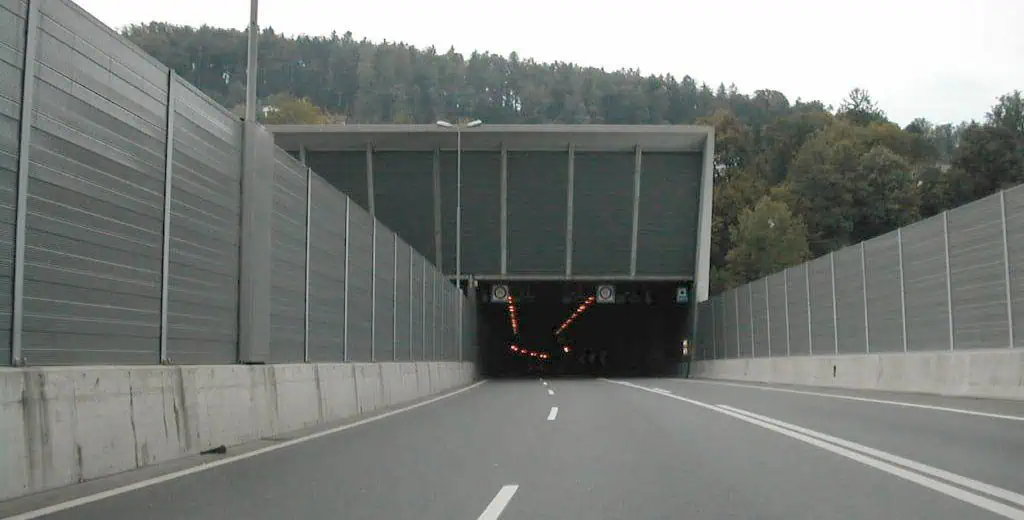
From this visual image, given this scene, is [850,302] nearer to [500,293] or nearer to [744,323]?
[744,323]

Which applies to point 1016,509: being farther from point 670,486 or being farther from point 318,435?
point 318,435

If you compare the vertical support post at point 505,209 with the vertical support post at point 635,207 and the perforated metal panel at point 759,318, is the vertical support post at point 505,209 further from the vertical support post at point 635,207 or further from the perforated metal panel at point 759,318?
the perforated metal panel at point 759,318

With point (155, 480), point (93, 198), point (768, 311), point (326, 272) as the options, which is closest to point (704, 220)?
point (768, 311)

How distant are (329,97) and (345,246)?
129m

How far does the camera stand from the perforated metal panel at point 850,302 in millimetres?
27448

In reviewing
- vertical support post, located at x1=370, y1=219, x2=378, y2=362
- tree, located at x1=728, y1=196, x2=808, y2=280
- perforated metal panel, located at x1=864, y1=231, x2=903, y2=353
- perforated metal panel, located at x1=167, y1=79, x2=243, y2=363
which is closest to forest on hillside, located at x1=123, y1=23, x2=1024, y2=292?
tree, located at x1=728, y1=196, x2=808, y2=280

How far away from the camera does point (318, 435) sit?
520 inches

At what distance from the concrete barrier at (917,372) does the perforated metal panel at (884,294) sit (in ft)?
2.13

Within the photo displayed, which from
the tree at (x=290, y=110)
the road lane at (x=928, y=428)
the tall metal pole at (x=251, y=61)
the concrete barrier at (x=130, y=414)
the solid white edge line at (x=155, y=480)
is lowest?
the solid white edge line at (x=155, y=480)

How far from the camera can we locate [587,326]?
85.7 m

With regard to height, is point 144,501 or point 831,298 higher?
point 831,298

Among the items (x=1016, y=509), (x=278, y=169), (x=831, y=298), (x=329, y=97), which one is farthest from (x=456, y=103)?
(x=1016, y=509)

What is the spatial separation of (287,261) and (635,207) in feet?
109

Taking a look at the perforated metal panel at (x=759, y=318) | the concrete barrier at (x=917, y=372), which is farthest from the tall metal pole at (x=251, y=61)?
the perforated metal panel at (x=759, y=318)
